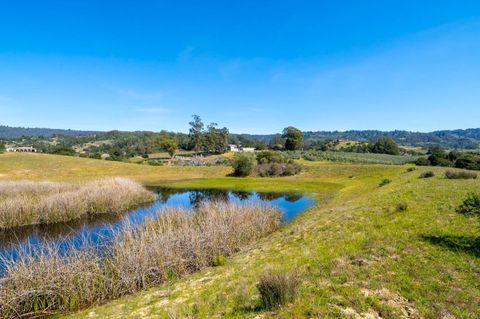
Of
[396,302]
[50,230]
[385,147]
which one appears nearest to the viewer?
[396,302]

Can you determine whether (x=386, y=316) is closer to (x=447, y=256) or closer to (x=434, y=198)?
(x=447, y=256)

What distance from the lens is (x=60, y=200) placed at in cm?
2525

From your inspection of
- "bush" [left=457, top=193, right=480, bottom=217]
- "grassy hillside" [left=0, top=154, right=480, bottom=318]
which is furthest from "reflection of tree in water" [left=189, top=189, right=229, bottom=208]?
"bush" [left=457, top=193, right=480, bottom=217]

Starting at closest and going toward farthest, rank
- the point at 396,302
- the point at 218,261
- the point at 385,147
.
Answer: the point at 396,302 < the point at 218,261 < the point at 385,147

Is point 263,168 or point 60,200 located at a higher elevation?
point 263,168

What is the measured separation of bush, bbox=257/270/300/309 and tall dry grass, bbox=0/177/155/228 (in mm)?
23398

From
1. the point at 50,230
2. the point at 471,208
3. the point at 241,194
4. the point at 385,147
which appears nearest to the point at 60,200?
the point at 50,230

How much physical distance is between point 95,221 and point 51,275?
1591 centimetres

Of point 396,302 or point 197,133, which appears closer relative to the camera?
point 396,302

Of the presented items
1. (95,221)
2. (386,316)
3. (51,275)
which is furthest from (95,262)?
(95,221)

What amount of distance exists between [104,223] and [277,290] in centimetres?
2112

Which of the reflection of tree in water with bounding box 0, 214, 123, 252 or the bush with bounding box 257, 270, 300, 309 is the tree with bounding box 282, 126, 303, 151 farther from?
the bush with bounding box 257, 270, 300, 309

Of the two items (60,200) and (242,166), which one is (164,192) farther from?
(60,200)

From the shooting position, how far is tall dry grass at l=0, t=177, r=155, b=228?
23.4 meters
